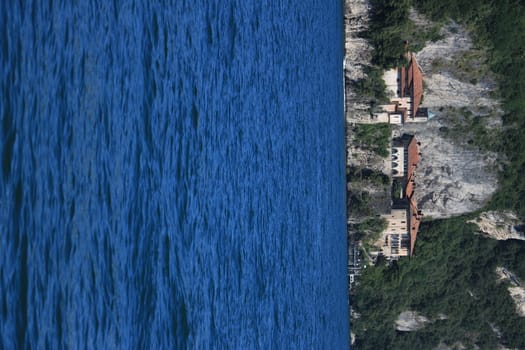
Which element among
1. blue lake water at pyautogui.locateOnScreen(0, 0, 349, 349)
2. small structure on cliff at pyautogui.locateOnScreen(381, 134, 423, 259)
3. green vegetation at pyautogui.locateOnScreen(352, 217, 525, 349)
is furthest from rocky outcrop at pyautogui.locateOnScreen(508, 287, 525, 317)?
blue lake water at pyautogui.locateOnScreen(0, 0, 349, 349)

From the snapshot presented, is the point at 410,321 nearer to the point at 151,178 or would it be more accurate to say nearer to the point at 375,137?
the point at 375,137

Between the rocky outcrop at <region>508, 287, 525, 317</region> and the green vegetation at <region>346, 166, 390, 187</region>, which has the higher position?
the green vegetation at <region>346, 166, 390, 187</region>

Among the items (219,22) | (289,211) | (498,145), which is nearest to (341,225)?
(498,145)

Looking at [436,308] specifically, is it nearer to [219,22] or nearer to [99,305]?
[219,22]

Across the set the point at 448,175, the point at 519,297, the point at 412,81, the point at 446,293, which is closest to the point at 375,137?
the point at 412,81

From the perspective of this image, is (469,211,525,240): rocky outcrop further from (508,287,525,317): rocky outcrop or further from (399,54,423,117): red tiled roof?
(399,54,423,117): red tiled roof

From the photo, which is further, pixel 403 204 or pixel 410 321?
pixel 410 321

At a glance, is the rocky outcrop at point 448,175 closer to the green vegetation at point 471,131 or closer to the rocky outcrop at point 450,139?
the rocky outcrop at point 450,139
